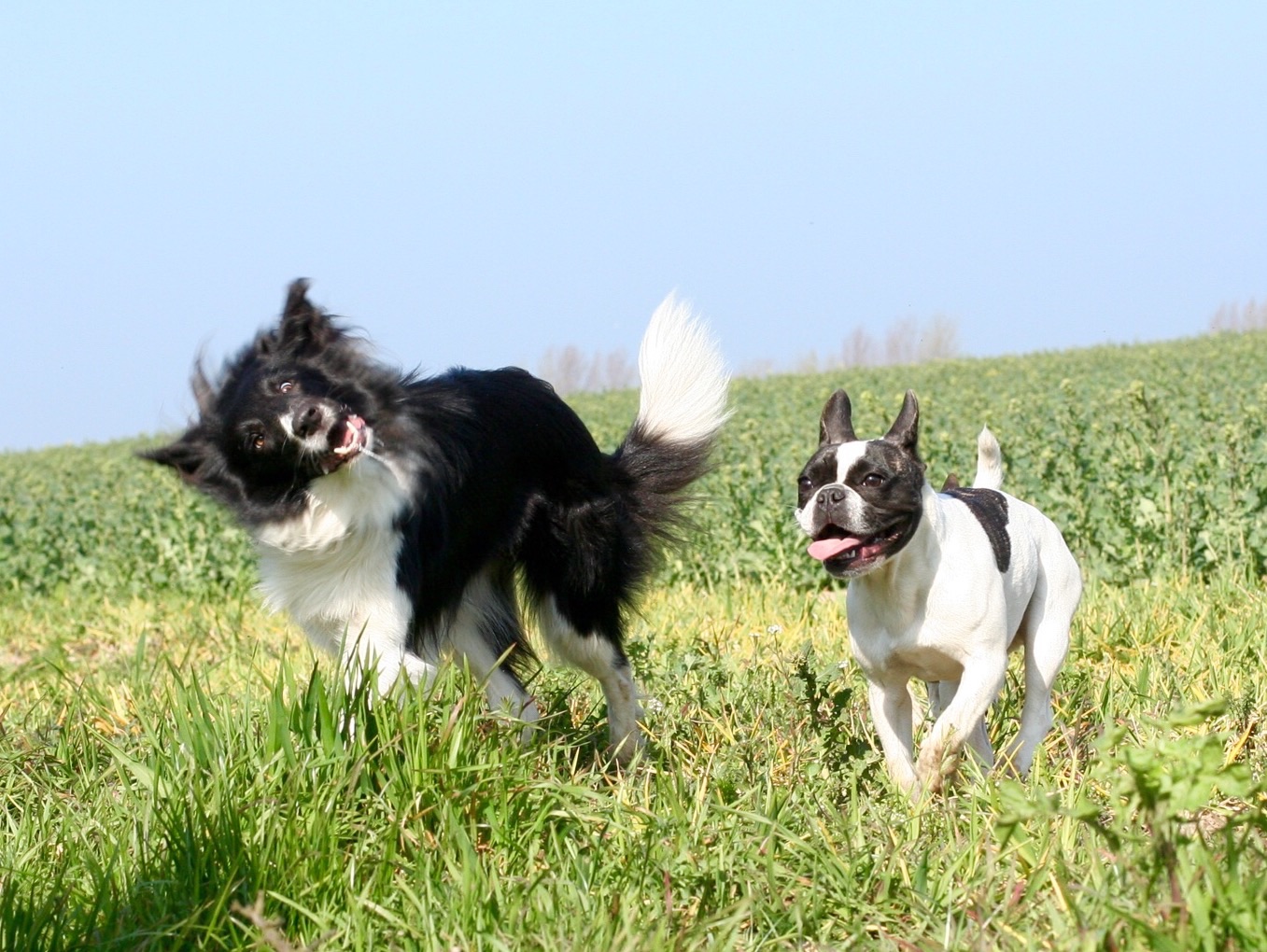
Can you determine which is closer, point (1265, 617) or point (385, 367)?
point (385, 367)

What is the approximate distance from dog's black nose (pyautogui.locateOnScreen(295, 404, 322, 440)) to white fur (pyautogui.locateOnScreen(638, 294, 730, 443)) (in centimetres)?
185

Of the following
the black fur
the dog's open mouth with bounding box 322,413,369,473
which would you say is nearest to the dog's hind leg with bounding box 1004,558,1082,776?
the black fur

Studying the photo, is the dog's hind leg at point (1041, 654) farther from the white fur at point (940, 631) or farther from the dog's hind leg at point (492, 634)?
the dog's hind leg at point (492, 634)

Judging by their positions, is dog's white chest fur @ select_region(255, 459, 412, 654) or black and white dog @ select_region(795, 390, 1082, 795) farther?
dog's white chest fur @ select_region(255, 459, 412, 654)

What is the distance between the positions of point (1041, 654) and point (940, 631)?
1.98 ft

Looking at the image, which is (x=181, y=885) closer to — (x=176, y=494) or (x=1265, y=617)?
(x=1265, y=617)

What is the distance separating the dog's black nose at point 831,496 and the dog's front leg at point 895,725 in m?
0.68

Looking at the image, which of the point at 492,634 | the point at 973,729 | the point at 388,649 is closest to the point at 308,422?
the point at 388,649

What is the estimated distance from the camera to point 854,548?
4.22m

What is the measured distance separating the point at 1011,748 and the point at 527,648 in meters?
1.84

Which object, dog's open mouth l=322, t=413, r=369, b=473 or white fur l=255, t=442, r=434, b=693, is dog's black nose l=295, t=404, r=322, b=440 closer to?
dog's open mouth l=322, t=413, r=369, b=473

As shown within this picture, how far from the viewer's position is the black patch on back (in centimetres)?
453

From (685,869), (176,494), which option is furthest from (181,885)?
(176,494)

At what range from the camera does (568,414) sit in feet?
18.6
